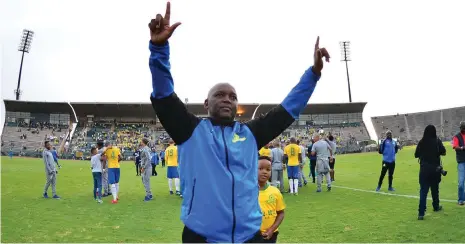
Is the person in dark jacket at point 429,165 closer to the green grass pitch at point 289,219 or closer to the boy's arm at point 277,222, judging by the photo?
the green grass pitch at point 289,219

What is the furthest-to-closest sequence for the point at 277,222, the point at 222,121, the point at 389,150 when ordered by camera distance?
the point at 389,150 < the point at 277,222 < the point at 222,121

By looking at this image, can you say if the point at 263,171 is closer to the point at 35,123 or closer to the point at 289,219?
the point at 289,219

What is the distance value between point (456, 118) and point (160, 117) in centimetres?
6506

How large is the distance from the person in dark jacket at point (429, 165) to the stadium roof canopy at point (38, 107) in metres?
54.0

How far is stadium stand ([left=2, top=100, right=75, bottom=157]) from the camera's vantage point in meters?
51.7

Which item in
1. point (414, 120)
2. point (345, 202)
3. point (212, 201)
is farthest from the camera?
point (414, 120)

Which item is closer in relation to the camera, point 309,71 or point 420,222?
point 309,71

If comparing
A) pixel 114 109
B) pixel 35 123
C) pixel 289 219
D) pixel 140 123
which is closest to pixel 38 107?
pixel 35 123

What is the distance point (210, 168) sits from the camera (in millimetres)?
2387

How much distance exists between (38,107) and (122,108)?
11831mm

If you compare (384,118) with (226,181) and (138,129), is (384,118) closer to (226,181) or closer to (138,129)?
(138,129)

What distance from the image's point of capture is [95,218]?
372 inches

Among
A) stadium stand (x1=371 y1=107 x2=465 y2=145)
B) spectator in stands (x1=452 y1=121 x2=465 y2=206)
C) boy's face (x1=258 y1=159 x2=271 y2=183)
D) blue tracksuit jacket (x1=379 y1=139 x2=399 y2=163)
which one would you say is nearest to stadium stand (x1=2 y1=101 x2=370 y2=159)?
stadium stand (x1=371 y1=107 x2=465 y2=145)

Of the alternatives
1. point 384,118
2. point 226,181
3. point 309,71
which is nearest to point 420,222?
point 309,71
